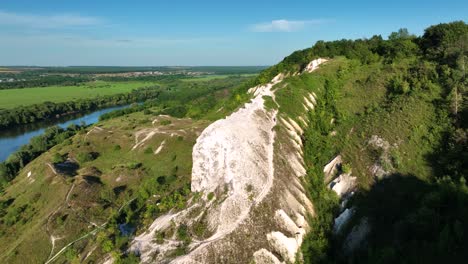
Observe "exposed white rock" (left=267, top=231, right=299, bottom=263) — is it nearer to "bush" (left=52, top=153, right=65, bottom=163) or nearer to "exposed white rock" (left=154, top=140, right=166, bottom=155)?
"exposed white rock" (left=154, top=140, right=166, bottom=155)

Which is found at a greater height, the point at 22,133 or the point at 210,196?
the point at 210,196

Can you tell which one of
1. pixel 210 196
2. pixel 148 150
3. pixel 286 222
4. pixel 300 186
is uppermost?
pixel 210 196

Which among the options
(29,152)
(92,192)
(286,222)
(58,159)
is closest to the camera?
(286,222)

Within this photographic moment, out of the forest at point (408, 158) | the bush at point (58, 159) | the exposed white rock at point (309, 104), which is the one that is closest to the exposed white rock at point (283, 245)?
the forest at point (408, 158)

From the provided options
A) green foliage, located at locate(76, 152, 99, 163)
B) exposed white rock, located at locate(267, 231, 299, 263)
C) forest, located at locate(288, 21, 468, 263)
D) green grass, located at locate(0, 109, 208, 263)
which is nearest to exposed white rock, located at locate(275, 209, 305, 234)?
exposed white rock, located at locate(267, 231, 299, 263)

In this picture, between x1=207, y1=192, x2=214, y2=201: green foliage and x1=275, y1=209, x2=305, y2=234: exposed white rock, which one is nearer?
x1=275, y1=209, x2=305, y2=234: exposed white rock

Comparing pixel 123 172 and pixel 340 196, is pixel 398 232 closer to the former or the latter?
pixel 340 196

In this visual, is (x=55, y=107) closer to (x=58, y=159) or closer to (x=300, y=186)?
(x=58, y=159)

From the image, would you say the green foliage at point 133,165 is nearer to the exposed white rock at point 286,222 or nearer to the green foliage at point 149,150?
the green foliage at point 149,150

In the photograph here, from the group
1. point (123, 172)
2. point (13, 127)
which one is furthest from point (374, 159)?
point (13, 127)

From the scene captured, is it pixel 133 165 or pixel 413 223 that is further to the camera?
pixel 133 165

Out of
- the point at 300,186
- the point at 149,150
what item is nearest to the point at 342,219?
the point at 300,186
